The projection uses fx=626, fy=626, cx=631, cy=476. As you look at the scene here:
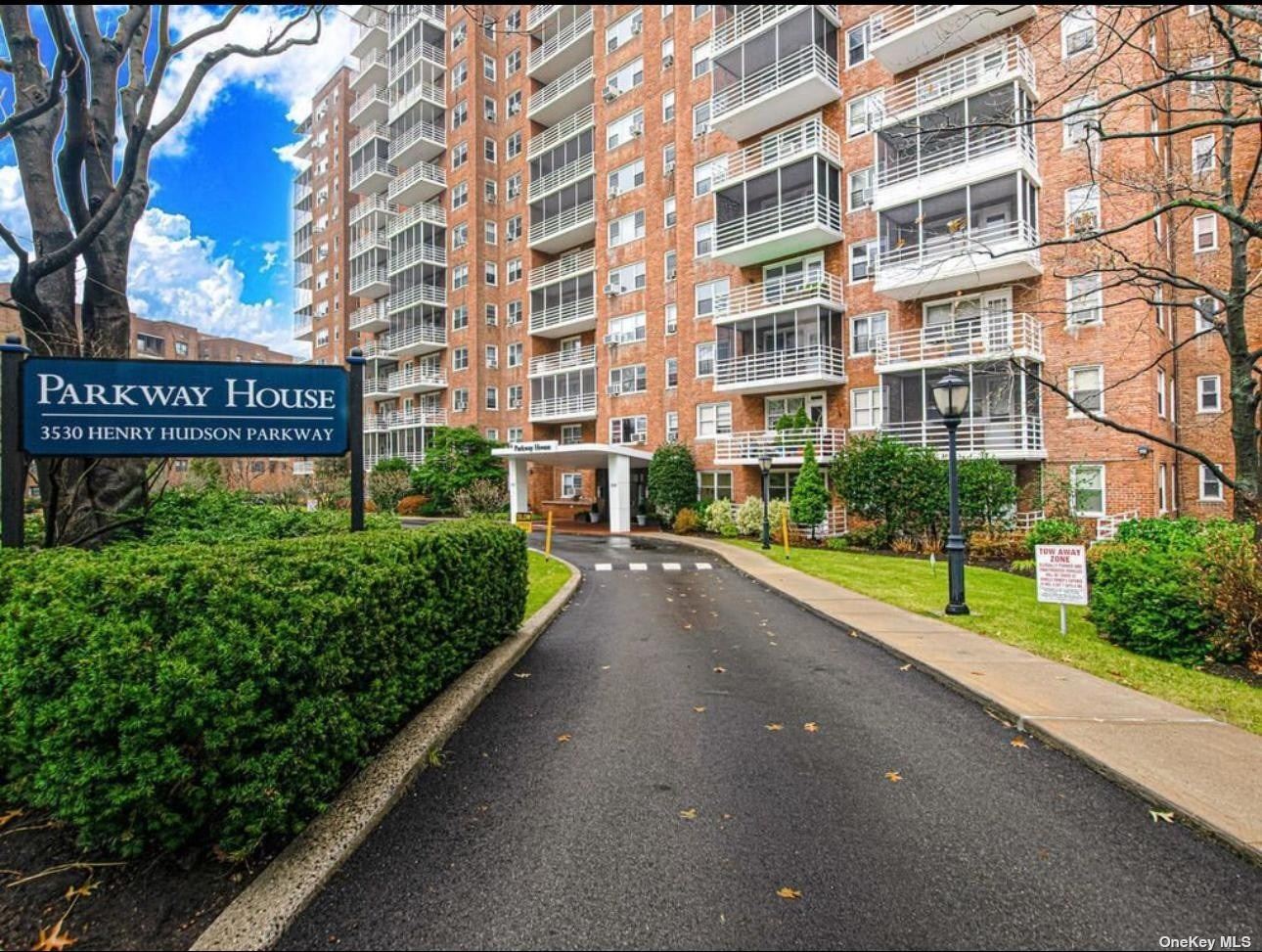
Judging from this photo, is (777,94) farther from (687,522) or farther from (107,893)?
(107,893)

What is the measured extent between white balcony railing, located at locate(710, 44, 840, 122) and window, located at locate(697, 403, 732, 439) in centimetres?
1197

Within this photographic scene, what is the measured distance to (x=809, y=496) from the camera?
21.9m

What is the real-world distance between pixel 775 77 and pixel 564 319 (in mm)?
16896

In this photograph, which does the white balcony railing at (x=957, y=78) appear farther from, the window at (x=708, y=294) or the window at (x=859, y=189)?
the window at (x=708, y=294)

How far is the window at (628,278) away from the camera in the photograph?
3247 centimetres

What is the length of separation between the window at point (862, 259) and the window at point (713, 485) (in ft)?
30.9

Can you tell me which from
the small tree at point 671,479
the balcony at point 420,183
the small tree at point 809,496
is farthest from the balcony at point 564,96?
the small tree at point 809,496

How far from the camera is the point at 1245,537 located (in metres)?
7.46

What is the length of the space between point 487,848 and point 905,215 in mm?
23522

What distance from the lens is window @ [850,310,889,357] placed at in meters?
23.2

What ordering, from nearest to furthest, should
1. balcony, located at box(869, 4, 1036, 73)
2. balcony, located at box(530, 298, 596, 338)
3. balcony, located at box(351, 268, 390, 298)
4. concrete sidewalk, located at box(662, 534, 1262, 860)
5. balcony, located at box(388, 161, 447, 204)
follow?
concrete sidewalk, located at box(662, 534, 1262, 860)
balcony, located at box(869, 4, 1036, 73)
balcony, located at box(530, 298, 596, 338)
balcony, located at box(388, 161, 447, 204)
balcony, located at box(351, 268, 390, 298)

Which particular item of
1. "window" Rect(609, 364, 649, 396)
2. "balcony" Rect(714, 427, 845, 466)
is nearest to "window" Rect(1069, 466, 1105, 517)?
"balcony" Rect(714, 427, 845, 466)

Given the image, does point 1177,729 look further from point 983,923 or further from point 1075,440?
point 1075,440

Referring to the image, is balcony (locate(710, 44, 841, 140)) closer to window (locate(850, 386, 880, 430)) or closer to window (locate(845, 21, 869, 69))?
window (locate(845, 21, 869, 69))
